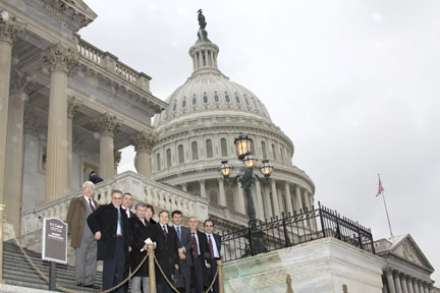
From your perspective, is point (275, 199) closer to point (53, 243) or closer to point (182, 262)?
point (182, 262)

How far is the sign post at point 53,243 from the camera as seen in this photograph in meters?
9.82

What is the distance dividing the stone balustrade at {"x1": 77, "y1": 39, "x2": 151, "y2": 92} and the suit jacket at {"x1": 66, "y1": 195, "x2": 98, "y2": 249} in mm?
19839

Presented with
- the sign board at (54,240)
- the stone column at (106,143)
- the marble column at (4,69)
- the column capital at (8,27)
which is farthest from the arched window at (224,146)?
the sign board at (54,240)

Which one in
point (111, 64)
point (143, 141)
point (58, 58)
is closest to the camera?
point (58, 58)

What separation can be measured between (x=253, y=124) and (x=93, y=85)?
62.5 metres

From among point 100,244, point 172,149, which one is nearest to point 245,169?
point 100,244

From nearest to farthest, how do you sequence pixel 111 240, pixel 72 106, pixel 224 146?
pixel 111 240 < pixel 72 106 < pixel 224 146

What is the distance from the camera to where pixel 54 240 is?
10.0 meters

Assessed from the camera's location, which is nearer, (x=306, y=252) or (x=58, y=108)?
(x=306, y=252)

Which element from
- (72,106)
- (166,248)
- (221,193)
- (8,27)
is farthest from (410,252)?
(166,248)

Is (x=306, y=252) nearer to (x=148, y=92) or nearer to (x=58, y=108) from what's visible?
(x=58, y=108)

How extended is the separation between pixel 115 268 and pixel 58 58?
53.8 ft

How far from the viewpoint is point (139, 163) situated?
3306cm

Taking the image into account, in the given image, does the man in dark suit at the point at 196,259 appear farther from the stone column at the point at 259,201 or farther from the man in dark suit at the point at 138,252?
the stone column at the point at 259,201
